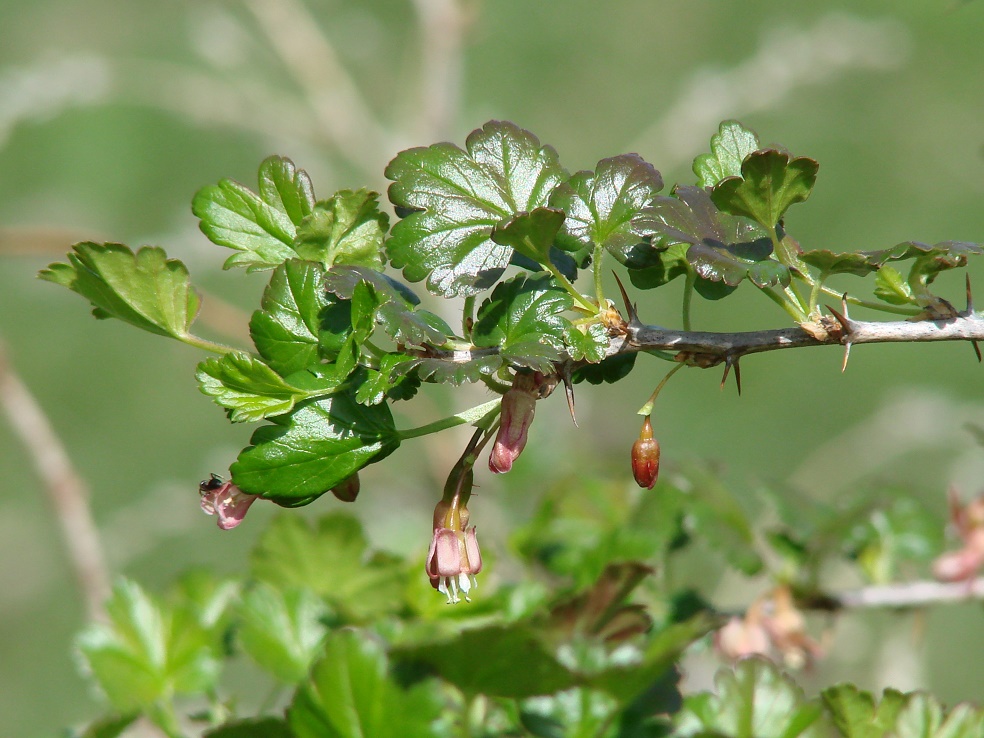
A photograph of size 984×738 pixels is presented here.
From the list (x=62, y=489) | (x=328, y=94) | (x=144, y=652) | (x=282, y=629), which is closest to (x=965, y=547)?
(x=282, y=629)

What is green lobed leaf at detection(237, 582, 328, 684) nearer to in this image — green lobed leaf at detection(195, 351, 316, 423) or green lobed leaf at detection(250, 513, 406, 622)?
green lobed leaf at detection(250, 513, 406, 622)

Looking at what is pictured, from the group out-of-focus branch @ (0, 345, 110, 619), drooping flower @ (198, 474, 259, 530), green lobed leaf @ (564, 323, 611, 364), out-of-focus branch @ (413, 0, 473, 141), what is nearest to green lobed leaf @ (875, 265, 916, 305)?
green lobed leaf @ (564, 323, 611, 364)

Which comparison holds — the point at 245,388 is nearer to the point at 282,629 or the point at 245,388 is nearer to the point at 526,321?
the point at 526,321

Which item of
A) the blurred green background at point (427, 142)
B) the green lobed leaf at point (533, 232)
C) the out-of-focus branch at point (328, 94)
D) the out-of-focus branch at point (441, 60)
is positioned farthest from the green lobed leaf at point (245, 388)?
the out-of-focus branch at point (328, 94)

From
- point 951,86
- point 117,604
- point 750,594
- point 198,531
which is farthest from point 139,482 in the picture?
point 951,86

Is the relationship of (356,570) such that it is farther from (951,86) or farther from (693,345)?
(951,86)

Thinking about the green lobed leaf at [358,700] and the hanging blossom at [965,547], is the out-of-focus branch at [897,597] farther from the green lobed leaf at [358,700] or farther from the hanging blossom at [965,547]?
the green lobed leaf at [358,700]
